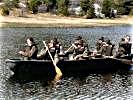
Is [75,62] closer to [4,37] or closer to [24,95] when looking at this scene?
[24,95]

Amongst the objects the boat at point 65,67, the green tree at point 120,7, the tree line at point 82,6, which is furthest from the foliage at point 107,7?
the boat at point 65,67

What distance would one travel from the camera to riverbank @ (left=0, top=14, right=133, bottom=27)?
3551 inches

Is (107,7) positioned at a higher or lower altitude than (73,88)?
lower

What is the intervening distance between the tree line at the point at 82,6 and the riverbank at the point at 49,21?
125 inches

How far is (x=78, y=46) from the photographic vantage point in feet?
123

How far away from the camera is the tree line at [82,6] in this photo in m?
112

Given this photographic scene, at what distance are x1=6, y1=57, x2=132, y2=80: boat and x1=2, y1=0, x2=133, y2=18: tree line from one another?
64.5 metres

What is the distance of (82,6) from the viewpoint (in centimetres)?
11825

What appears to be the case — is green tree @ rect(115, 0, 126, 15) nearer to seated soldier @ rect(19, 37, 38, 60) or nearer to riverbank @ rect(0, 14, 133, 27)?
riverbank @ rect(0, 14, 133, 27)

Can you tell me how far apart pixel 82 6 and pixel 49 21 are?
74.7ft

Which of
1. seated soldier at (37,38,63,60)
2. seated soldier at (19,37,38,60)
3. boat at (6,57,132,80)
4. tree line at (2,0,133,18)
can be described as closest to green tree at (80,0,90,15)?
tree line at (2,0,133,18)

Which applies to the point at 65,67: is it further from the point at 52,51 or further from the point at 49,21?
the point at 49,21

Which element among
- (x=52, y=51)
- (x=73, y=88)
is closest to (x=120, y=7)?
(x=52, y=51)

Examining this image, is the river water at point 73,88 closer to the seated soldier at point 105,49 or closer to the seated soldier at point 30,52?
the seated soldier at point 30,52
